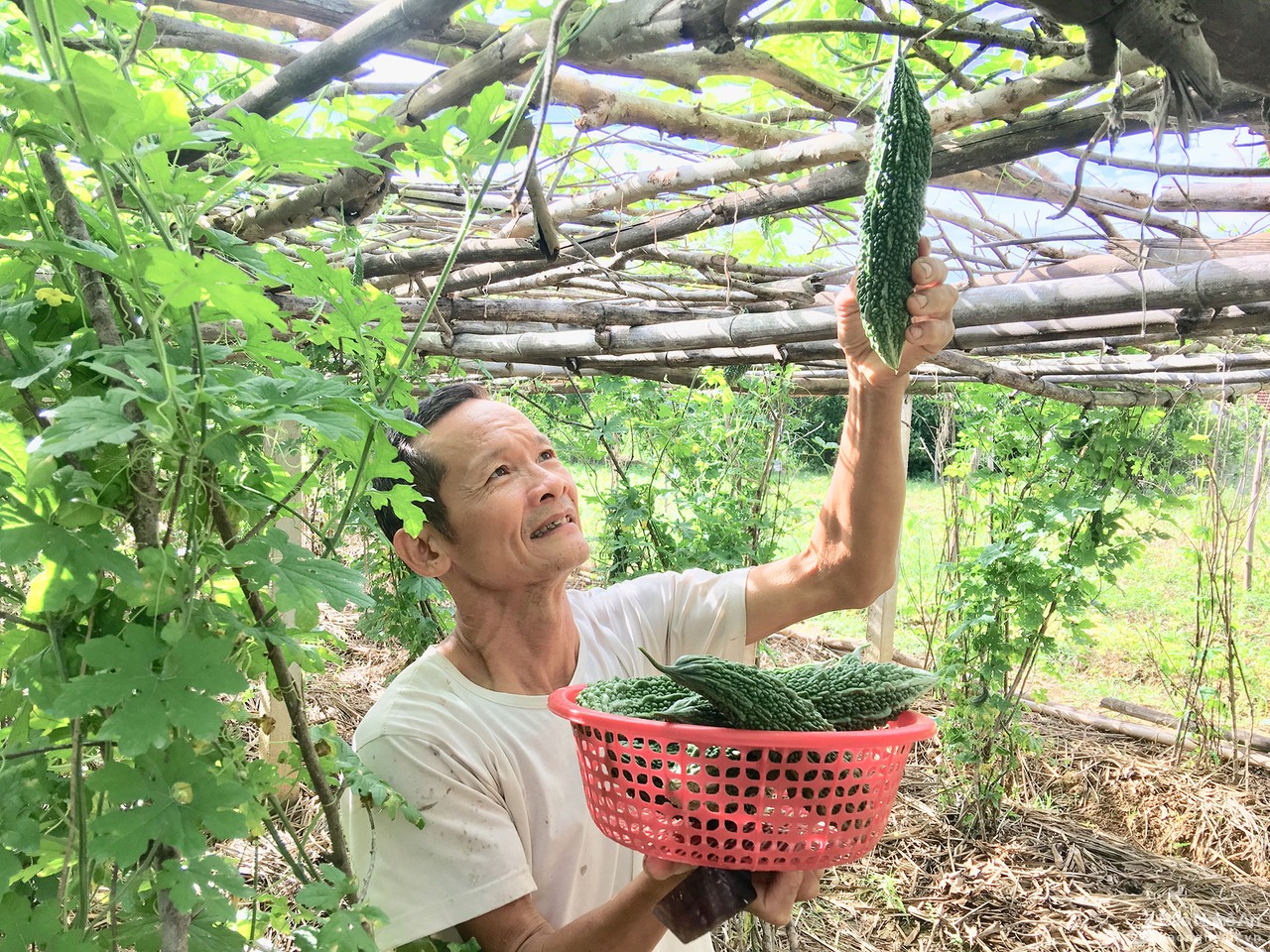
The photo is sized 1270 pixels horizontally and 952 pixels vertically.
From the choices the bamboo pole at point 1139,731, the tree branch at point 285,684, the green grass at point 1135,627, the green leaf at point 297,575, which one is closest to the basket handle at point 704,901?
the tree branch at point 285,684

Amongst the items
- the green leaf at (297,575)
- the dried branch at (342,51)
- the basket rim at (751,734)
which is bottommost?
the basket rim at (751,734)

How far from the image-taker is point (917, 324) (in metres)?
1.44

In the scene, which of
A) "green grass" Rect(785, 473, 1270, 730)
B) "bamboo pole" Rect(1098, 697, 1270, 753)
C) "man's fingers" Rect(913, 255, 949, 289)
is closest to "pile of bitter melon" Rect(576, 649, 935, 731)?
"man's fingers" Rect(913, 255, 949, 289)

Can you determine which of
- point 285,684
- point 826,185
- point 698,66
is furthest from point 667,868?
point 826,185

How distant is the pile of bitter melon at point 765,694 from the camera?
1.20 m

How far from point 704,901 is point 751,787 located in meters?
0.17

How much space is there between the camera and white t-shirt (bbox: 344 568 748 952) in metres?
1.57

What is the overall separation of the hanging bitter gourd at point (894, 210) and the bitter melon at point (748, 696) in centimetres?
54

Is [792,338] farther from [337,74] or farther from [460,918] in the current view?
[460,918]

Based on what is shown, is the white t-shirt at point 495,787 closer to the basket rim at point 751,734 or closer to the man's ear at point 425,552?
the man's ear at point 425,552

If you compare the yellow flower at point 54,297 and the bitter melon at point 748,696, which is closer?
the yellow flower at point 54,297

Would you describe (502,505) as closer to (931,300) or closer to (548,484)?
(548,484)

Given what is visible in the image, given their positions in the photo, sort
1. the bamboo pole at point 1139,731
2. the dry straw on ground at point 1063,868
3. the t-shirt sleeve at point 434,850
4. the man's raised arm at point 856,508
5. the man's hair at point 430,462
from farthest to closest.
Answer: the bamboo pole at point 1139,731, the dry straw on ground at point 1063,868, the man's hair at point 430,462, the man's raised arm at point 856,508, the t-shirt sleeve at point 434,850

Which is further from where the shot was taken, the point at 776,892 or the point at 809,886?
the point at 809,886
